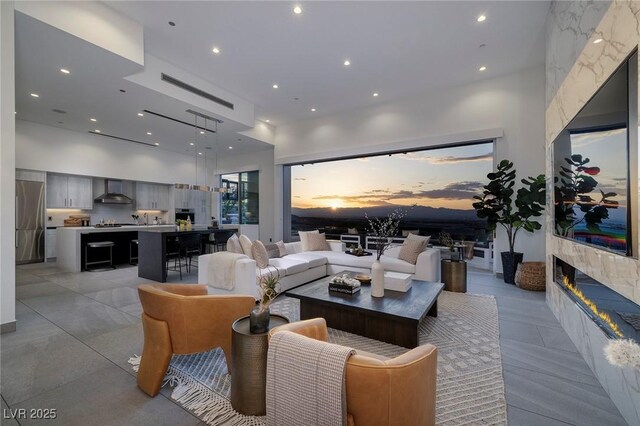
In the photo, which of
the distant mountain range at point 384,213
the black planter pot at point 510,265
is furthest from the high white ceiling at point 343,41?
the black planter pot at point 510,265

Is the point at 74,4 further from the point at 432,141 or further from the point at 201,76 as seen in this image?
the point at 432,141

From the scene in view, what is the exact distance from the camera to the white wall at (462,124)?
4.90 metres

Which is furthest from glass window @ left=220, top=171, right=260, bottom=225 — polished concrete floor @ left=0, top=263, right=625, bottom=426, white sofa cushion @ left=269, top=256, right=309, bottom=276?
polished concrete floor @ left=0, top=263, right=625, bottom=426

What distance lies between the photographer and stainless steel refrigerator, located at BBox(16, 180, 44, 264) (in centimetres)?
620

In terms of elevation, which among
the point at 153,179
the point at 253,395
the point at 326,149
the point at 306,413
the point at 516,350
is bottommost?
the point at 516,350

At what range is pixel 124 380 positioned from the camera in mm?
2021

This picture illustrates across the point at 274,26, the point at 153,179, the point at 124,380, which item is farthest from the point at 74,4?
the point at 153,179

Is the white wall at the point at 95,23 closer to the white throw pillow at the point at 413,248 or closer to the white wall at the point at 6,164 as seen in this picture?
the white wall at the point at 6,164

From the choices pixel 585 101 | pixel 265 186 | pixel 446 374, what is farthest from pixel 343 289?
pixel 265 186

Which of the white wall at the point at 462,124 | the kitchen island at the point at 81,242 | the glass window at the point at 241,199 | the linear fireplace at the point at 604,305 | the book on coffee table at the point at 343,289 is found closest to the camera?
the linear fireplace at the point at 604,305

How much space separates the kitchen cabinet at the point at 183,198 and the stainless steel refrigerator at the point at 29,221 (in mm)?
3346

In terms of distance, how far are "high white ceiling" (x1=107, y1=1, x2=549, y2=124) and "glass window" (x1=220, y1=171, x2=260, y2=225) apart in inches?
154

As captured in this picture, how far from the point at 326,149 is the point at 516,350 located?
233 inches

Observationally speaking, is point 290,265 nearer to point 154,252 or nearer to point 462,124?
point 154,252
